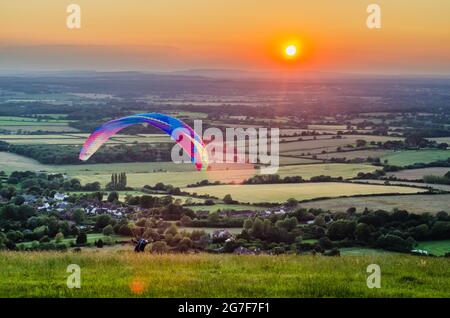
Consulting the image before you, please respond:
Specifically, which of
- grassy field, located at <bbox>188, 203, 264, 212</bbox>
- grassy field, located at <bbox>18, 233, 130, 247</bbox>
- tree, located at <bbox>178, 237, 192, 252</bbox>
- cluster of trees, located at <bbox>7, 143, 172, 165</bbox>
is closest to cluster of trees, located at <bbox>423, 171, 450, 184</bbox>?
grassy field, located at <bbox>188, 203, 264, 212</bbox>

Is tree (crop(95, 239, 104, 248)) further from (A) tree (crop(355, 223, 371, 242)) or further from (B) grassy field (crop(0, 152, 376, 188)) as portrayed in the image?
(B) grassy field (crop(0, 152, 376, 188))

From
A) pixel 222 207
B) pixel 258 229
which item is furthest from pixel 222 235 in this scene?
pixel 222 207

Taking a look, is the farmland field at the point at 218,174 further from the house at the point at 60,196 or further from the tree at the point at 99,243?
the tree at the point at 99,243

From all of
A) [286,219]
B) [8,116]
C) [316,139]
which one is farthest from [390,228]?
[8,116]

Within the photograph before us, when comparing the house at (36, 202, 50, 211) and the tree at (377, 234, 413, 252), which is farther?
the house at (36, 202, 50, 211)
